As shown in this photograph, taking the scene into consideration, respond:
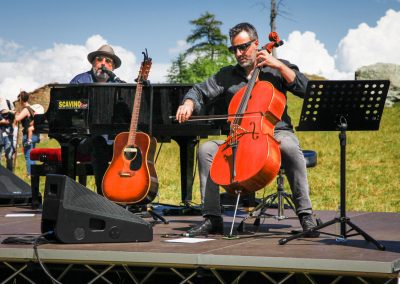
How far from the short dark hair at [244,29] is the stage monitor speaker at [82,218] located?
5.10ft

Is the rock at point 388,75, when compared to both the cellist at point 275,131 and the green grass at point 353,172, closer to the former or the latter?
the green grass at point 353,172

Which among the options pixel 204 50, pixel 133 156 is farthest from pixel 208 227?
pixel 204 50

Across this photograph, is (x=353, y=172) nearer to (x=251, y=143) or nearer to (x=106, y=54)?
(x=106, y=54)

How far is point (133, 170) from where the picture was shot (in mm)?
6625

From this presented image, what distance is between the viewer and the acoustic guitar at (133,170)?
6.55m

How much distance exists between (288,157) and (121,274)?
1.41 m

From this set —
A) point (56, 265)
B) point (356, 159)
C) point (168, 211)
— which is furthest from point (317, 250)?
point (356, 159)

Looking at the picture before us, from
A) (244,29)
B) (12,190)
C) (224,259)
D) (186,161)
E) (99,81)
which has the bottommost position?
(224,259)

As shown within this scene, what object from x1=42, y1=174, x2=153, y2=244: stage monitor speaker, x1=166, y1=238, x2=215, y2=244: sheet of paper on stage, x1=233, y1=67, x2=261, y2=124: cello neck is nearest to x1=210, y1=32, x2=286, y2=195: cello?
x1=233, y1=67, x2=261, y2=124: cello neck

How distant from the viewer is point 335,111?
486 centimetres

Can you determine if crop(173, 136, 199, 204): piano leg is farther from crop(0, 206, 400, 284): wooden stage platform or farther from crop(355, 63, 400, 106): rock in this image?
crop(355, 63, 400, 106): rock

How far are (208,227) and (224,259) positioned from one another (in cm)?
123

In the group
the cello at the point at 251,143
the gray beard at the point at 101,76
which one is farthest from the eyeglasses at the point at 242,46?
the gray beard at the point at 101,76

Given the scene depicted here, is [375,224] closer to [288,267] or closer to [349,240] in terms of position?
[349,240]
